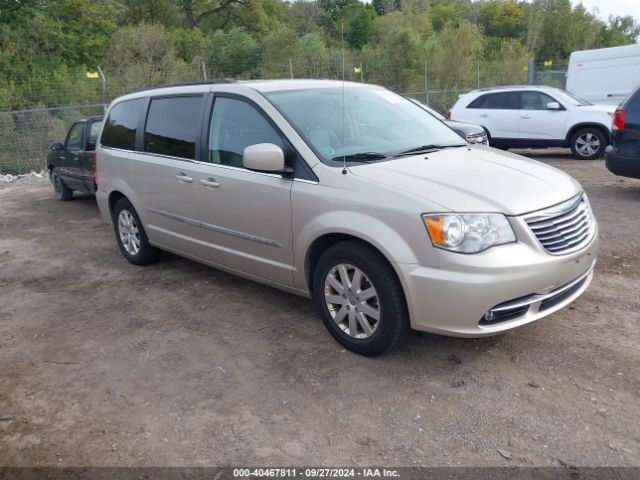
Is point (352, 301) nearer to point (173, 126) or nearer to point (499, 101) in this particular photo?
point (173, 126)

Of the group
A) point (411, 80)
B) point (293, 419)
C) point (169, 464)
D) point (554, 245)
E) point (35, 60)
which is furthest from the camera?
point (35, 60)

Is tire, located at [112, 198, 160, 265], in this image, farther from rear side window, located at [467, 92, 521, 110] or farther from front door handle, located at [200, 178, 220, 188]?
rear side window, located at [467, 92, 521, 110]

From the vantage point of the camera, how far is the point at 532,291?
3.45 m

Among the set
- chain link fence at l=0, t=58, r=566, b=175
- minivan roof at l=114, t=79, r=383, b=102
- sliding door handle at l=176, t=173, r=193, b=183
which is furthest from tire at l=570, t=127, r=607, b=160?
sliding door handle at l=176, t=173, r=193, b=183

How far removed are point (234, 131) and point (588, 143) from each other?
31.4ft

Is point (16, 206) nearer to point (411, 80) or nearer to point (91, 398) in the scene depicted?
point (91, 398)

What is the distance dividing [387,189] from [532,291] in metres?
1.04

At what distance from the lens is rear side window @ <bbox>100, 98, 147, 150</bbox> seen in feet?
19.1

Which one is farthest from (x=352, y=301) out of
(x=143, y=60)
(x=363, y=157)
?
(x=143, y=60)

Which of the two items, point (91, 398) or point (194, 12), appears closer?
point (91, 398)

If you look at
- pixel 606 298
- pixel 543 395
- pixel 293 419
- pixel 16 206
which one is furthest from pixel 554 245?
pixel 16 206

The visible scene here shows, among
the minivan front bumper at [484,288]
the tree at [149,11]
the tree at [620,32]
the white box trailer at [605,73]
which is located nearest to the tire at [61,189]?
the minivan front bumper at [484,288]

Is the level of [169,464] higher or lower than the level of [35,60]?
lower

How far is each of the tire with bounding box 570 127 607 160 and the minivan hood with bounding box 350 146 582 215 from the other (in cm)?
852
